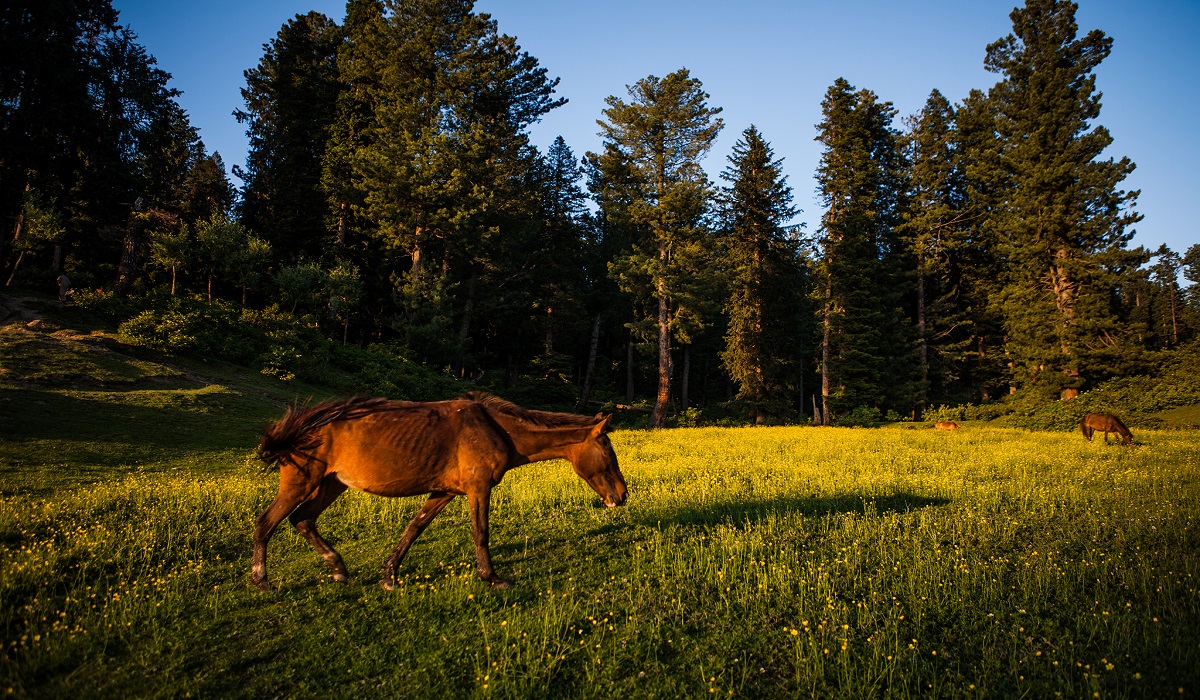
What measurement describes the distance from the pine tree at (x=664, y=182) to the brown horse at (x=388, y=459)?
1128 inches

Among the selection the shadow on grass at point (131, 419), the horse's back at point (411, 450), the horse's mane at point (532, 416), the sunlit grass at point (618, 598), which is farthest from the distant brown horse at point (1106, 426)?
the shadow on grass at point (131, 419)

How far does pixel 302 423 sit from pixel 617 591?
429cm

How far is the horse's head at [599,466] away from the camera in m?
7.04

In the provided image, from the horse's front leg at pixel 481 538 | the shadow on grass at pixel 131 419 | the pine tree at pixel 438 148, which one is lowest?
the horse's front leg at pixel 481 538

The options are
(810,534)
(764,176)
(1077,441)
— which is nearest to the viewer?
(810,534)

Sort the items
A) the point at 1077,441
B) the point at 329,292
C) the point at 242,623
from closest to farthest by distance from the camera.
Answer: the point at 242,623
the point at 1077,441
the point at 329,292

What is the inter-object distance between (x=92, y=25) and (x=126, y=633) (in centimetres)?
5080

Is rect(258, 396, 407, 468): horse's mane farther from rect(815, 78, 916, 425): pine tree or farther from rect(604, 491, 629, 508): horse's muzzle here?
rect(815, 78, 916, 425): pine tree

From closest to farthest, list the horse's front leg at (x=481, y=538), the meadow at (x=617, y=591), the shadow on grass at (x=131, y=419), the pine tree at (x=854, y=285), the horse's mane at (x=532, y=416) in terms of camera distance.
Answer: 1. the meadow at (x=617, y=591)
2. the horse's front leg at (x=481, y=538)
3. the horse's mane at (x=532, y=416)
4. the shadow on grass at (x=131, y=419)
5. the pine tree at (x=854, y=285)

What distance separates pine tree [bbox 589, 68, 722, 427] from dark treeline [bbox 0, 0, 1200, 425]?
169 mm

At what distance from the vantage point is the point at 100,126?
Result: 3509 cm

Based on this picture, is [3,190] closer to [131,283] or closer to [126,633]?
[131,283]

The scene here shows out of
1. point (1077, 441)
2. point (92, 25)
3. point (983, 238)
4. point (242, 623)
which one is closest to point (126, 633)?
point (242, 623)

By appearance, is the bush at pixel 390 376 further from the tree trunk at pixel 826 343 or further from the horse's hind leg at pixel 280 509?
the tree trunk at pixel 826 343
